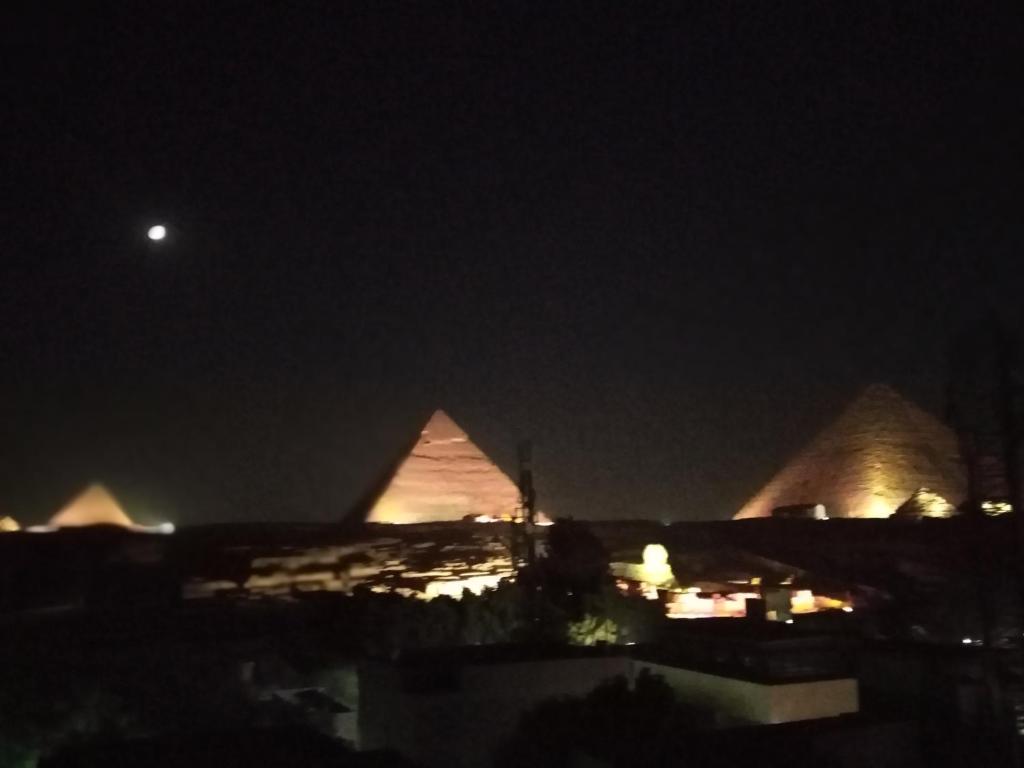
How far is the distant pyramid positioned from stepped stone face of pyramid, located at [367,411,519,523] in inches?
503

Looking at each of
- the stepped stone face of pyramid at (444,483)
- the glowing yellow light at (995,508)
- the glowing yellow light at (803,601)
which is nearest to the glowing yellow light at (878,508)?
the stepped stone face of pyramid at (444,483)

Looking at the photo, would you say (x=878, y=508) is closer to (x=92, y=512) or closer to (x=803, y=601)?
(x=803, y=601)

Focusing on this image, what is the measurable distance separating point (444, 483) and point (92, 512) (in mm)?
15128

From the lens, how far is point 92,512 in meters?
14.9

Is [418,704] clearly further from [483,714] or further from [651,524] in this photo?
[651,524]

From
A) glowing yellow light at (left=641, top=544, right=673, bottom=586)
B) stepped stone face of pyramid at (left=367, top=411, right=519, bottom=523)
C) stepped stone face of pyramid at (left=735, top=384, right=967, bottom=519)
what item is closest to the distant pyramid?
glowing yellow light at (left=641, top=544, right=673, bottom=586)

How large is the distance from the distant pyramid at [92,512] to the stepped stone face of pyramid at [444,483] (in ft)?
42.0

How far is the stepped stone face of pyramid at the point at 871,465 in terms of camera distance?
32.3 meters

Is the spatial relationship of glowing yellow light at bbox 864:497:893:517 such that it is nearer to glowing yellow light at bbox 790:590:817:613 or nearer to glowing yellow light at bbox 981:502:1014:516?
glowing yellow light at bbox 790:590:817:613

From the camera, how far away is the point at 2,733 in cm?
1038

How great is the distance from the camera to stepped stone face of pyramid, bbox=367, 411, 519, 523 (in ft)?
94.3

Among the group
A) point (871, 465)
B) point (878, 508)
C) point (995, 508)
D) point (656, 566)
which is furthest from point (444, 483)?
point (995, 508)

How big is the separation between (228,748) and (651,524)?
61.8 feet

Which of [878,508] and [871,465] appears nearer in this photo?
[878,508]
